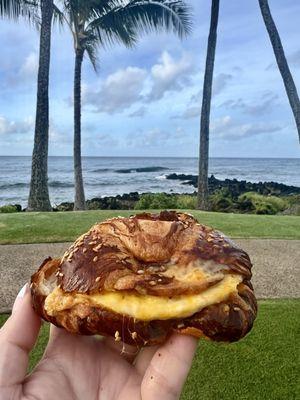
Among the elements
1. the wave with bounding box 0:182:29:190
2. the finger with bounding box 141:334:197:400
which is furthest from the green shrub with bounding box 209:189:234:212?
the wave with bounding box 0:182:29:190

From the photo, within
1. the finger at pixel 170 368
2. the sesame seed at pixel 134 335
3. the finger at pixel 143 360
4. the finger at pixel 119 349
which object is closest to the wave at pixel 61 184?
the finger at pixel 119 349

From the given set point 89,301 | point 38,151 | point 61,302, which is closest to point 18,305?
point 61,302

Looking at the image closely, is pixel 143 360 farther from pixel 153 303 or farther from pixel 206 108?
pixel 206 108

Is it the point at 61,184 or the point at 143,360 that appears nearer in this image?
the point at 143,360

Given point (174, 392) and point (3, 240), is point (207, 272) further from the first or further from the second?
point (3, 240)

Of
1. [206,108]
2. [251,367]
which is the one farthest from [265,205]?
[251,367]

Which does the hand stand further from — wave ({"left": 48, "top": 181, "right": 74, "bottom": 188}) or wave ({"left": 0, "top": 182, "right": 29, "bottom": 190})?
wave ({"left": 48, "top": 181, "right": 74, "bottom": 188})

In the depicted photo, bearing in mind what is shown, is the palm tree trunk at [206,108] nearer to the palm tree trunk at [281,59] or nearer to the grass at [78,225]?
the palm tree trunk at [281,59]
